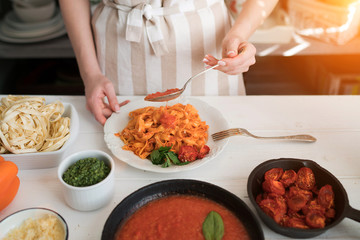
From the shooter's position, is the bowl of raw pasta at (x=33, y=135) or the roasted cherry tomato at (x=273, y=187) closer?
the roasted cherry tomato at (x=273, y=187)

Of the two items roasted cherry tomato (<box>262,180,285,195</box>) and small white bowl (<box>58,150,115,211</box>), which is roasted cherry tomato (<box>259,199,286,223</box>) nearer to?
roasted cherry tomato (<box>262,180,285,195</box>)

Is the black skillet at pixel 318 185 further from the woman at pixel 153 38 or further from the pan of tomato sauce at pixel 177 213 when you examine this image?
the woman at pixel 153 38

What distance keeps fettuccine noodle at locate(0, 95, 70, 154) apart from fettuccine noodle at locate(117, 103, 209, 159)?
9.7 inches

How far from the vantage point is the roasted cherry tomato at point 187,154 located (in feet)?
4.22

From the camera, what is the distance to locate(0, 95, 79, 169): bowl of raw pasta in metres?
1.23

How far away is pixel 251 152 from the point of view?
1.41 metres

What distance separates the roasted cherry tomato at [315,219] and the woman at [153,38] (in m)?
0.94

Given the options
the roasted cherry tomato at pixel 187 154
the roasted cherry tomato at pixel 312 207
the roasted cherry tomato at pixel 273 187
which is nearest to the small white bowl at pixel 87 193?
the roasted cherry tomato at pixel 187 154

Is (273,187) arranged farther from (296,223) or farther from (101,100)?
(101,100)

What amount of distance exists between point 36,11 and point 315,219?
2.66 meters

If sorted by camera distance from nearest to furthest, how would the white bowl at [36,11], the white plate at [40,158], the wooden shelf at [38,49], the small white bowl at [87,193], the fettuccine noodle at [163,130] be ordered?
the small white bowl at [87,193] → the white plate at [40,158] → the fettuccine noodle at [163,130] → the white bowl at [36,11] → the wooden shelf at [38,49]

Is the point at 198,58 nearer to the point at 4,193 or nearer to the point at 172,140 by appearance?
the point at 172,140

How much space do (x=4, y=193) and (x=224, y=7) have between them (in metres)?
1.44

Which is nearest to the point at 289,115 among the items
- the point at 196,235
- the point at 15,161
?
the point at 196,235
